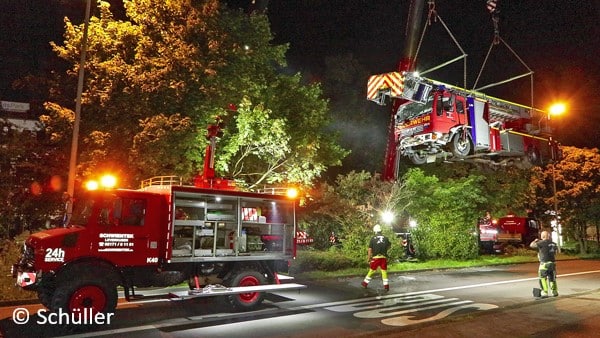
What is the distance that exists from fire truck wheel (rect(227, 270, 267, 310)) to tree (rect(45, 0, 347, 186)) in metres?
4.27

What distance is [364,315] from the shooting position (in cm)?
876

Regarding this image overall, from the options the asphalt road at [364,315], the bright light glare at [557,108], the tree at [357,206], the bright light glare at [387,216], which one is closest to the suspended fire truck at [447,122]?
the bright light glare at [557,108]

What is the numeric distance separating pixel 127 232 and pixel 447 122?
10902 mm

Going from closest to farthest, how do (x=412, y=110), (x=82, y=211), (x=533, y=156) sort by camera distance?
1. (x=82, y=211)
2. (x=412, y=110)
3. (x=533, y=156)

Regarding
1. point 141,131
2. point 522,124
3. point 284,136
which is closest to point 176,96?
point 141,131

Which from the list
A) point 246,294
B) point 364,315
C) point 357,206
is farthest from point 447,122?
point 246,294

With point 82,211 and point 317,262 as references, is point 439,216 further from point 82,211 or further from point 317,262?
point 82,211

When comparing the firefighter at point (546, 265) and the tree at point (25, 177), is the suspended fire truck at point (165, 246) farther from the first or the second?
the firefighter at point (546, 265)

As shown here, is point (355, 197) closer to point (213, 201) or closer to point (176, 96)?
point (176, 96)

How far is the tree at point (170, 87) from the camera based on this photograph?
1184 centimetres

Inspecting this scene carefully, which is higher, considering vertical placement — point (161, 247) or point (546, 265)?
point (161, 247)

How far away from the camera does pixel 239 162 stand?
15.8 metres

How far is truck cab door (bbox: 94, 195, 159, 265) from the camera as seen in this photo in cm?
786

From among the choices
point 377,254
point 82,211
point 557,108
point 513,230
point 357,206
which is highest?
point 557,108
